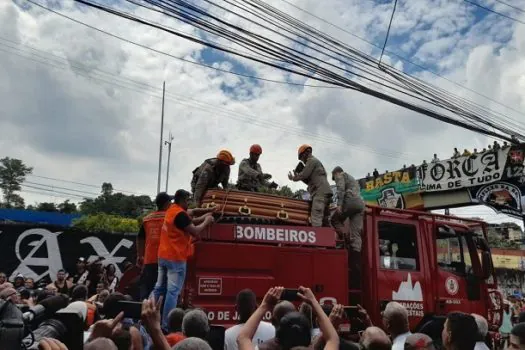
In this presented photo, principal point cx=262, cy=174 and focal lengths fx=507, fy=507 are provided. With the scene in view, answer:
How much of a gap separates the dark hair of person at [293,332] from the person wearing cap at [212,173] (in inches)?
146

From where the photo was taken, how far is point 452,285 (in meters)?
7.51

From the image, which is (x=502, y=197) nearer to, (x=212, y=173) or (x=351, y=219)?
(x=351, y=219)

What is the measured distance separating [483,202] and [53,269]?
42.0 ft

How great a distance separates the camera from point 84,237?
12.1 meters

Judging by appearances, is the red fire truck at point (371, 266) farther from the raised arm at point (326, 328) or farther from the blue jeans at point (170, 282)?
the raised arm at point (326, 328)

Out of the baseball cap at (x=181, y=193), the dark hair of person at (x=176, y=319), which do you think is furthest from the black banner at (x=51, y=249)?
the dark hair of person at (x=176, y=319)

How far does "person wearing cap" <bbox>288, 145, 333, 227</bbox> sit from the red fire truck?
0.29 m

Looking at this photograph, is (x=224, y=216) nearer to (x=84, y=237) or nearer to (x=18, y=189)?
(x=84, y=237)

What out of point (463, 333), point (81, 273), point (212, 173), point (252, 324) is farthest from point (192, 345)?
point (81, 273)

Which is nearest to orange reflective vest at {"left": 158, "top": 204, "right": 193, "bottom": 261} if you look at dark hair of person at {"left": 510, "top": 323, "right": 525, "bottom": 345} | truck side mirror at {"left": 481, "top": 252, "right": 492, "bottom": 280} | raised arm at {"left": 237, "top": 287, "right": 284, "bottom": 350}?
raised arm at {"left": 237, "top": 287, "right": 284, "bottom": 350}

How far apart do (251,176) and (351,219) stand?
1.52 metres

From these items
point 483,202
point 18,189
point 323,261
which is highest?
point 18,189

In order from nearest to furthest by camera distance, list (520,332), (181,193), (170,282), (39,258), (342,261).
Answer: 1. (520,332)
2. (170,282)
3. (181,193)
4. (342,261)
5. (39,258)

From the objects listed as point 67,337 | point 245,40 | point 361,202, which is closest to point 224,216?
point 361,202
